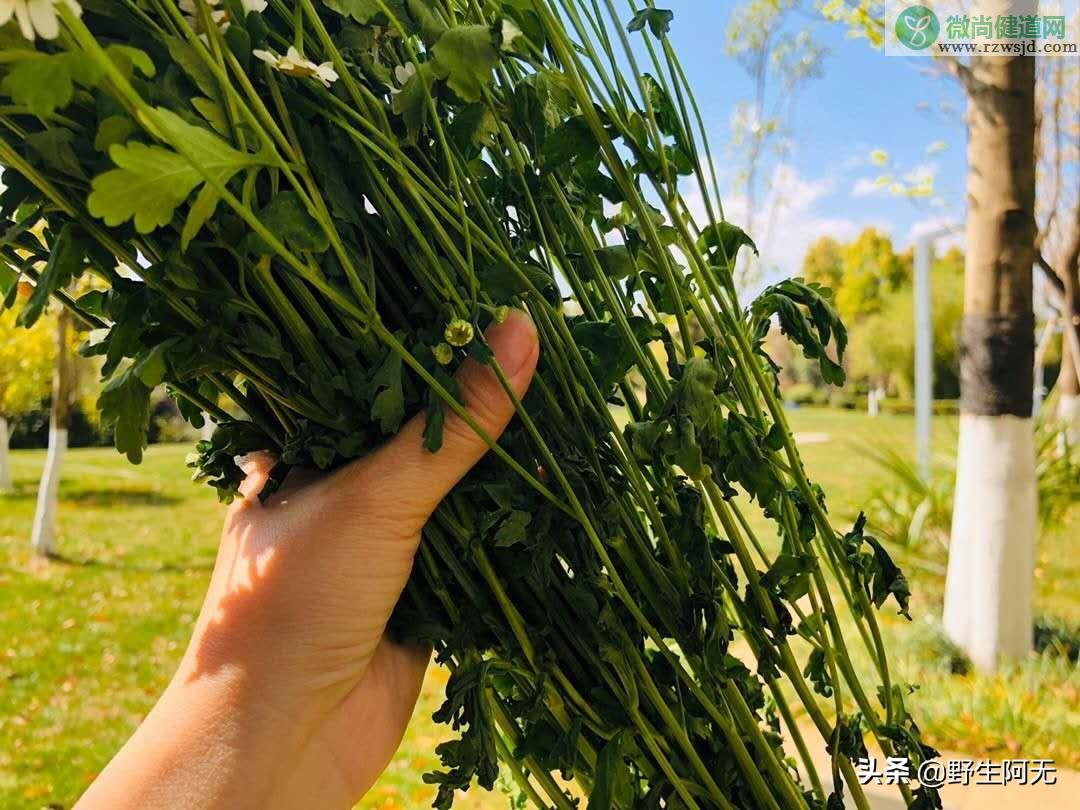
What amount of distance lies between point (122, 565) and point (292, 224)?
13.9 feet

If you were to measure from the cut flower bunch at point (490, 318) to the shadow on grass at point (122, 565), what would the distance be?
387 centimetres

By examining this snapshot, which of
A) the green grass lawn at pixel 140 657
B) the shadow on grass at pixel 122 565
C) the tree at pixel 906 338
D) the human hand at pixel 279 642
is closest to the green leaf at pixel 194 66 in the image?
the human hand at pixel 279 642

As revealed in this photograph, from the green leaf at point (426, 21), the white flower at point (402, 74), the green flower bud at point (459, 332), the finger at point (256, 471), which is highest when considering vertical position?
the green leaf at point (426, 21)

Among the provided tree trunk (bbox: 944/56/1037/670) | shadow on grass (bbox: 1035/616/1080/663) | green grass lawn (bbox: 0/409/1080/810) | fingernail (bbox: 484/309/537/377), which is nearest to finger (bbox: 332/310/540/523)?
fingernail (bbox: 484/309/537/377)

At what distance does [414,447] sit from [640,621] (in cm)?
18

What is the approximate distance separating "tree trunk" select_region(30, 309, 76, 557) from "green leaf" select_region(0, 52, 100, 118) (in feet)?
13.5

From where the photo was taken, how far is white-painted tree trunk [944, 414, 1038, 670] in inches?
103

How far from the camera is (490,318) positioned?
52cm

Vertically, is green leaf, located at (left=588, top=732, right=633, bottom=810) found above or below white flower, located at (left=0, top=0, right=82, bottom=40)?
below

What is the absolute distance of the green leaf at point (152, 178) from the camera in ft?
1.17

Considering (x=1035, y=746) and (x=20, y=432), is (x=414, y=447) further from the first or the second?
(x=20, y=432)

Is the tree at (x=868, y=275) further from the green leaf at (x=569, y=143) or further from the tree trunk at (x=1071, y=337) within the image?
the green leaf at (x=569, y=143)

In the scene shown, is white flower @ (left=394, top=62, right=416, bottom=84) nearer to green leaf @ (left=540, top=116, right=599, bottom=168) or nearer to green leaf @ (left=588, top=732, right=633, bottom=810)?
green leaf @ (left=540, top=116, right=599, bottom=168)

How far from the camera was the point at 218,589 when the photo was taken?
707mm
